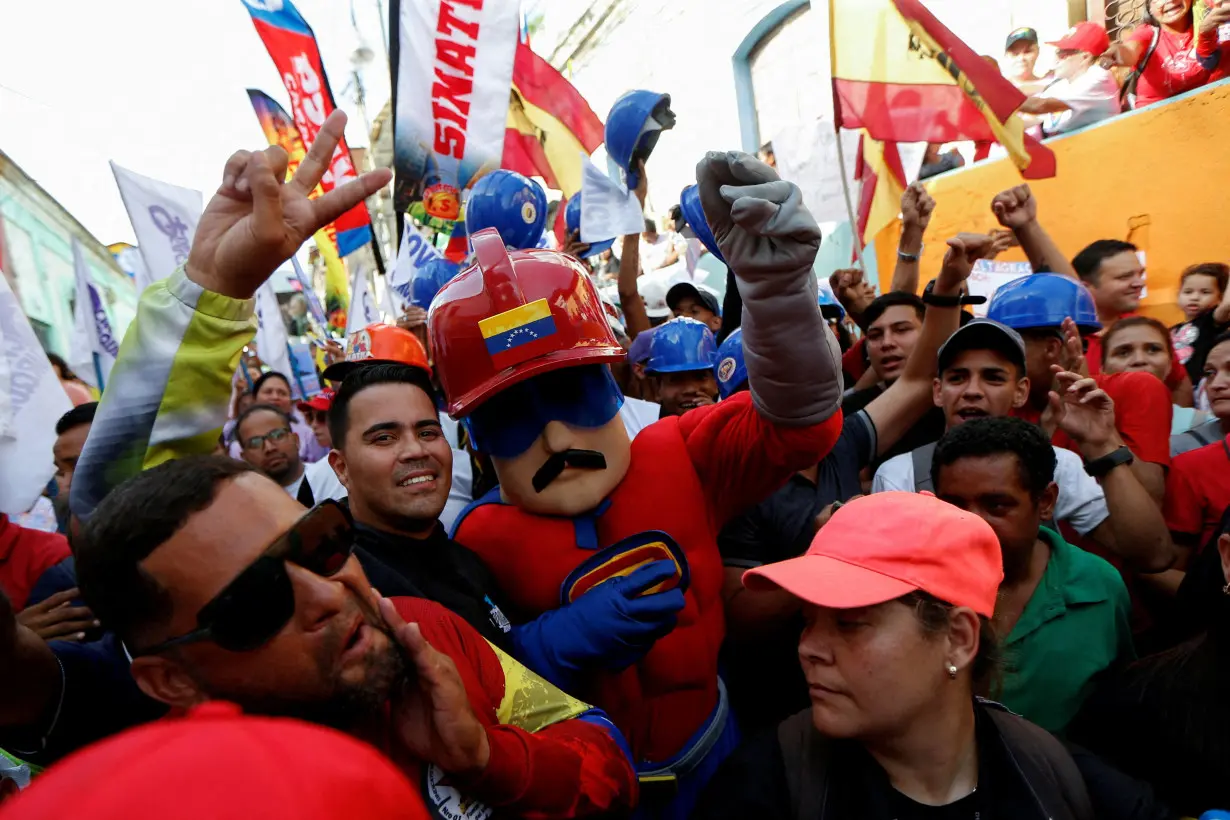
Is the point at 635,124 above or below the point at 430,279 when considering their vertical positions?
above

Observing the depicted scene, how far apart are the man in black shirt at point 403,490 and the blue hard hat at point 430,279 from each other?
250 centimetres

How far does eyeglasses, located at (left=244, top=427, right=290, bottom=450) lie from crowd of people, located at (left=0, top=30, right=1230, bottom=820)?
243 cm

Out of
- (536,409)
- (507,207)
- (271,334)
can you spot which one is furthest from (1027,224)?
(271,334)

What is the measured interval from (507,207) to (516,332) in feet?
7.72

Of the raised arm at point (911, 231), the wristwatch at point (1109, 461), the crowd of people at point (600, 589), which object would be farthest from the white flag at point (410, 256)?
the wristwatch at point (1109, 461)

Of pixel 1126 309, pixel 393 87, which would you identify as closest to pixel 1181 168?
pixel 1126 309

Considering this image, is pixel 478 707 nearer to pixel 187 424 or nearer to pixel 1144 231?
pixel 187 424

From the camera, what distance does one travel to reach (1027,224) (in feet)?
12.7

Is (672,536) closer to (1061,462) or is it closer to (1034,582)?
(1034,582)

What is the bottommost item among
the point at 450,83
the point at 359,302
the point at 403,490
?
the point at 403,490

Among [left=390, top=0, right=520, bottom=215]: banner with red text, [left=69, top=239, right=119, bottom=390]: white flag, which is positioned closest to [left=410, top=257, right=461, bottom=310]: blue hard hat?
[left=390, top=0, right=520, bottom=215]: banner with red text

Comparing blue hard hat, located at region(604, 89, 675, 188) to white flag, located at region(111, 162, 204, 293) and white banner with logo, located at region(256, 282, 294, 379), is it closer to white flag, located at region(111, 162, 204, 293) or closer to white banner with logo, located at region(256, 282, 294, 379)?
white flag, located at region(111, 162, 204, 293)

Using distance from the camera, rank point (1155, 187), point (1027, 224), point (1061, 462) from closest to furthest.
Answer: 1. point (1061, 462)
2. point (1027, 224)
3. point (1155, 187)

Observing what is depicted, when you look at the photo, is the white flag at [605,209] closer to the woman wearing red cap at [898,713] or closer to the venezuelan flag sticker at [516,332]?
the venezuelan flag sticker at [516,332]
